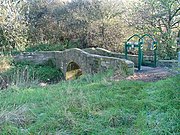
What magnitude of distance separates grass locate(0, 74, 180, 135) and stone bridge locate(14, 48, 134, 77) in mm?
2411

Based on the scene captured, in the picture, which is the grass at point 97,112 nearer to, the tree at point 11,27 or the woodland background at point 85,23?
the woodland background at point 85,23

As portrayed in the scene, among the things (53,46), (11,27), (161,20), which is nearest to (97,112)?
(161,20)

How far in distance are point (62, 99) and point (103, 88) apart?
1.19m

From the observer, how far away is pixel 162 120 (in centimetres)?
328

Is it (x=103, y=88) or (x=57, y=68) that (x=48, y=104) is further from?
(x=57, y=68)

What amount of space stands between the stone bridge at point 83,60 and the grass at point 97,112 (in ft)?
7.91

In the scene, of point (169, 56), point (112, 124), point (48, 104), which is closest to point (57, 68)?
point (169, 56)

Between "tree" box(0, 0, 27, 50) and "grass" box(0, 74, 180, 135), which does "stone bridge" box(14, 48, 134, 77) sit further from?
"grass" box(0, 74, 180, 135)

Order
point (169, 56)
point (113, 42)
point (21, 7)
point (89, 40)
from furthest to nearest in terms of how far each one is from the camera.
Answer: point (21, 7), point (89, 40), point (113, 42), point (169, 56)

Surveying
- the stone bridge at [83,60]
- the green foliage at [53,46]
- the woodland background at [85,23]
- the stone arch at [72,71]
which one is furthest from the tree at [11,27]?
the stone arch at [72,71]

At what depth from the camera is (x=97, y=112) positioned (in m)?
3.71

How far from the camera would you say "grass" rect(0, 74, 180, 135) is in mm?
3160

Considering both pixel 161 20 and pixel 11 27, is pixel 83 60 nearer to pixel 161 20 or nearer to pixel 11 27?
pixel 161 20

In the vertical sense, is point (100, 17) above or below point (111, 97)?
above
